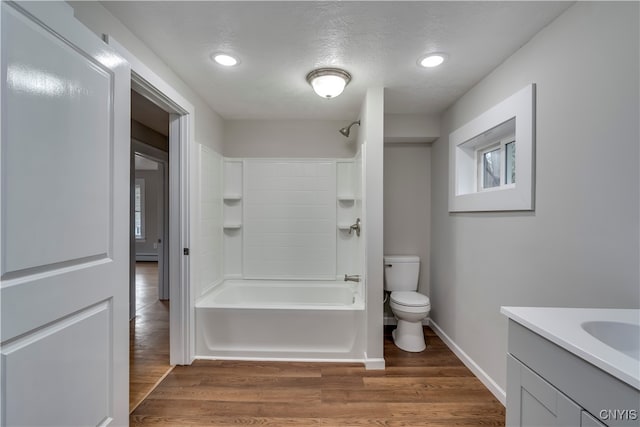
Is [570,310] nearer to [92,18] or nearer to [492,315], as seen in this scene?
[492,315]

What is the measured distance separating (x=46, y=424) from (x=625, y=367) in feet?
5.74

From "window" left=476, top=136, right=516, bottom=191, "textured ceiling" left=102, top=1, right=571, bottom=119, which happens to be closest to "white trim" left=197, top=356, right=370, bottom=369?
"window" left=476, top=136, right=516, bottom=191

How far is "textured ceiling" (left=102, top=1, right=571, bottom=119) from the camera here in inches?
53.8

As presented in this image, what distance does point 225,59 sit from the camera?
1820mm

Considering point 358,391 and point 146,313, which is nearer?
point 358,391

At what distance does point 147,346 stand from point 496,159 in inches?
136

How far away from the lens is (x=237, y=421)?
1656mm

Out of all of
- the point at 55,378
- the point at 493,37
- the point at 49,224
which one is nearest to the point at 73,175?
the point at 49,224

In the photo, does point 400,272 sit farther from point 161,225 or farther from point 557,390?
point 161,225

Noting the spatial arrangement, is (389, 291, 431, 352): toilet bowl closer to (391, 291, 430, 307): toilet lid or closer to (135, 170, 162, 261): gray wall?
(391, 291, 430, 307): toilet lid

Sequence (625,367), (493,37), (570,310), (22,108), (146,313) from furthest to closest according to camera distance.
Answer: (146,313) < (493,37) < (570,310) < (22,108) < (625,367)

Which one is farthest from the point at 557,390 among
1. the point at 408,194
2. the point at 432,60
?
the point at 408,194

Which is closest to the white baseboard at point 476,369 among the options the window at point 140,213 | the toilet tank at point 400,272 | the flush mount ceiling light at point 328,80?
the toilet tank at point 400,272

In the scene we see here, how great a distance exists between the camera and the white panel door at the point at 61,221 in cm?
87
